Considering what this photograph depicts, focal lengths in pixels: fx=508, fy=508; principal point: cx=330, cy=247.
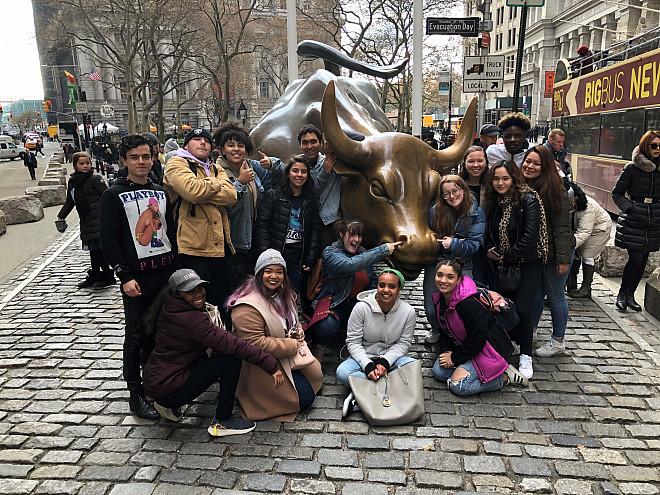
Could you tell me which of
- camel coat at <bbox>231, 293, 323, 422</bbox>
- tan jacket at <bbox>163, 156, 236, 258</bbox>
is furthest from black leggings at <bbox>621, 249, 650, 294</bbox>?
tan jacket at <bbox>163, 156, 236, 258</bbox>

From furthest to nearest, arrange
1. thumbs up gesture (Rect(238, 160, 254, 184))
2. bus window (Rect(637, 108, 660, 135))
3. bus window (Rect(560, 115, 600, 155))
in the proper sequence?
bus window (Rect(560, 115, 600, 155)) → bus window (Rect(637, 108, 660, 135)) → thumbs up gesture (Rect(238, 160, 254, 184))

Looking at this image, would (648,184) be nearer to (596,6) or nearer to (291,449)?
(291,449)

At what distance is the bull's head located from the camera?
4609 mm

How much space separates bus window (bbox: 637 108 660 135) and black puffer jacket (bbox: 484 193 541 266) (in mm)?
7094

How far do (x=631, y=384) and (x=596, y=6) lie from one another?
4428 cm

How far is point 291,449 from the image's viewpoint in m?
3.64

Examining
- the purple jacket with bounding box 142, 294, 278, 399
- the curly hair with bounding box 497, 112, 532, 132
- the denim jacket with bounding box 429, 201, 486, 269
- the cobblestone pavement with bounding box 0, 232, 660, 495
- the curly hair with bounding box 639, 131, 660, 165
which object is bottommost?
the cobblestone pavement with bounding box 0, 232, 660, 495

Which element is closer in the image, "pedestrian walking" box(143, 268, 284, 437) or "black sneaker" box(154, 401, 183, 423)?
"pedestrian walking" box(143, 268, 284, 437)

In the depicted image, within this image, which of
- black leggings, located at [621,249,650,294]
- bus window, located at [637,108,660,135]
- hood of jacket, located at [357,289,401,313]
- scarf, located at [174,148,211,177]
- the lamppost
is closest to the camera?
scarf, located at [174,148,211,177]

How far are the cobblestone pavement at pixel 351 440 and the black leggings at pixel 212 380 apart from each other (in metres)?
0.25

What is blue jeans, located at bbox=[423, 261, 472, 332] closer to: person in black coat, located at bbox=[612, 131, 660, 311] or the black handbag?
the black handbag

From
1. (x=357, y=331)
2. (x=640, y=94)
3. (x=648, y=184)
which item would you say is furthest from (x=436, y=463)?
(x=640, y=94)

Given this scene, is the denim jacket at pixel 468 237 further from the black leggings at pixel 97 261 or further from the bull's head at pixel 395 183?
the black leggings at pixel 97 261

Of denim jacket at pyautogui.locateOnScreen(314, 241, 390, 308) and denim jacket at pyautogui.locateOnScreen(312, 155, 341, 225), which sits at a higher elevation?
denim jacket at pyautogui.locateOnScreen(312, 155, 341, 225)
